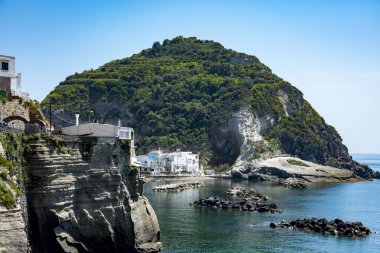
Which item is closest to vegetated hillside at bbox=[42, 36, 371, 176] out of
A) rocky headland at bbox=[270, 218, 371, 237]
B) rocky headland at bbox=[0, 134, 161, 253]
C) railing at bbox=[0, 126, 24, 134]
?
rocky headland at bbox=[270, 218, 371, 237]

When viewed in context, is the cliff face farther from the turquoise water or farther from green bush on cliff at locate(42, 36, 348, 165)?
green bush on cliff at locate(42, 36, 348, 165)

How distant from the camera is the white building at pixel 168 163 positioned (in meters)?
146

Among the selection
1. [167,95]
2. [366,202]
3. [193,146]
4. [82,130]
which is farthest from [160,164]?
[82,130]

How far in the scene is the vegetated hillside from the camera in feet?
550

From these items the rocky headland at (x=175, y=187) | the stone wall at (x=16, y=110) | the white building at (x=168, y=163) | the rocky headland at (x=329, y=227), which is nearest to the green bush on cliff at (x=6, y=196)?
the stone wall at (x=16, y=110)

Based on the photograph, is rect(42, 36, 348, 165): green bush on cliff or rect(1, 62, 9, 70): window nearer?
rect(1, 62, 9, 70): window

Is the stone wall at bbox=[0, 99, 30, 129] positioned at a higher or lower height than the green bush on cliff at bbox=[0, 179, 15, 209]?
higher

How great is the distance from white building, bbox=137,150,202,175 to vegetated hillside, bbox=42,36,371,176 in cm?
1558

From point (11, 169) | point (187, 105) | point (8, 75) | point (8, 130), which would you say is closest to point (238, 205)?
point (8, 75)

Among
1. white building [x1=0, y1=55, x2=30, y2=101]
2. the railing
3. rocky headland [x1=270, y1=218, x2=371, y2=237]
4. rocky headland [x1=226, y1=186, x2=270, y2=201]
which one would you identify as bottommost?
rocky headland [x1=270, y1=218, x2=371, y2=237]

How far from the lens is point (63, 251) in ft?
117

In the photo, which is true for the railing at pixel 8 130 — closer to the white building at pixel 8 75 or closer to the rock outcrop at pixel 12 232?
the rock outcrop at pixel 12 232

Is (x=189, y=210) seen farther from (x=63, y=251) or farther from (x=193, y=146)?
(x=193, y=146)

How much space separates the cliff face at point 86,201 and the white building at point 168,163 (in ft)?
340
